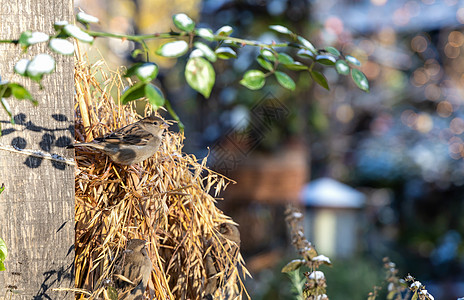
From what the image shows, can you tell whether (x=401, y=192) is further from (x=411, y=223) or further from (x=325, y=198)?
(x=325, y=198)

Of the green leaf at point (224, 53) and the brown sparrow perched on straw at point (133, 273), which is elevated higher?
the green leaf at point (224, 53)

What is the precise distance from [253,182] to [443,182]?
314 cm

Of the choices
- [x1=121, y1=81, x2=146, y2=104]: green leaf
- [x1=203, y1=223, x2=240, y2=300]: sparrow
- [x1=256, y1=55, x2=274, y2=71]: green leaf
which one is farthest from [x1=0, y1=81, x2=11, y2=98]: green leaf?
[x1=203, y1=223, x2=240, y2=300]: sparrow

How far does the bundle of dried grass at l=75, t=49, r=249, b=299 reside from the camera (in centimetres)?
91

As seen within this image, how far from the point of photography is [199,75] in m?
0.57

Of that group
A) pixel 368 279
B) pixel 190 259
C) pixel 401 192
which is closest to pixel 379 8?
pixel 401 192

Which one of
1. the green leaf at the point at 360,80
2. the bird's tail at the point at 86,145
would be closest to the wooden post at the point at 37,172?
the bird's tail at the point at 86,145

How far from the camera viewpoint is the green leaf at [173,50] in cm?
57

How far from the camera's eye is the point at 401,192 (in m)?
5.48

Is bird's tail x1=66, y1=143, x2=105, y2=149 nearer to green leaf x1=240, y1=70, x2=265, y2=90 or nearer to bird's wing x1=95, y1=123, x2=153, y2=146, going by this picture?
bird's wing x1=95, y1=123, x2=153, y2=146

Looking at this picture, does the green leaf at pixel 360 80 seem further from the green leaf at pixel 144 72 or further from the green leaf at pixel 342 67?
the green leaf at pixel 144 72

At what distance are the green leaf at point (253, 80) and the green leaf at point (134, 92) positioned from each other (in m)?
0.16

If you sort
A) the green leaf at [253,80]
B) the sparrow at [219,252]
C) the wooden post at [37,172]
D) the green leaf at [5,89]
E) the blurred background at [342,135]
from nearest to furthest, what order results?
the green leaf at [5,89], the green leaf at [253,80], the wooden post at [37,172], the sparrow at [219,252], the blurred background at [342,135]

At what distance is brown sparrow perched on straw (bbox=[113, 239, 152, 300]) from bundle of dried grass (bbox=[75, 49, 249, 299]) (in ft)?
0.08
